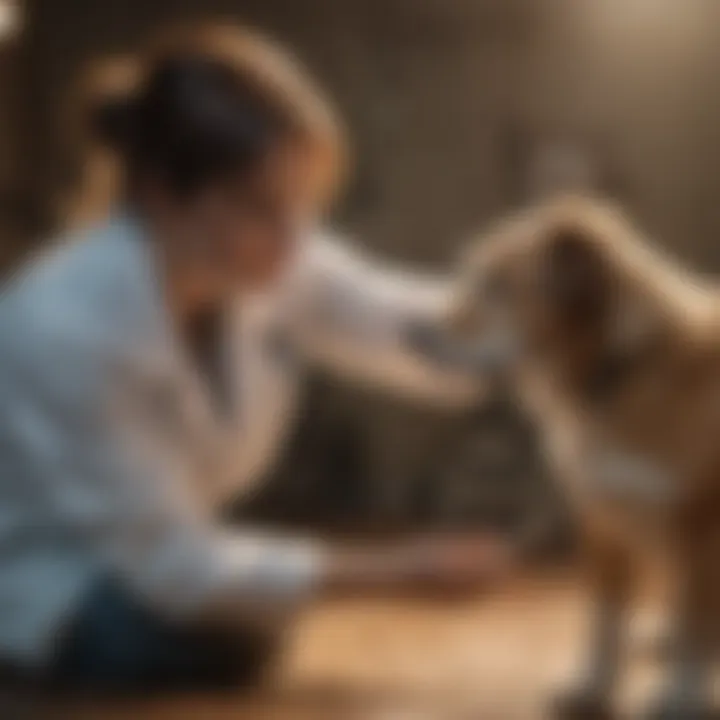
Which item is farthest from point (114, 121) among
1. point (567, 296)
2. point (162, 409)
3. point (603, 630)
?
point (603, 630)

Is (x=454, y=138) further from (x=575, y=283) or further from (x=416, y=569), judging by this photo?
(x=416, y=569)

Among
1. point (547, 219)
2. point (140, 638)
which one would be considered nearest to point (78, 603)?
point (140, 638)

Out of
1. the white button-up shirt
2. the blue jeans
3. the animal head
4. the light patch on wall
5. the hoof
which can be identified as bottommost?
the hoof

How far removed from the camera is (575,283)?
84 cm

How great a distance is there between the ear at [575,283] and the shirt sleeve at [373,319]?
0.07 meters

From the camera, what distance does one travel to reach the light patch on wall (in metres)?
0.84

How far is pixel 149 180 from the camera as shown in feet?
2.71

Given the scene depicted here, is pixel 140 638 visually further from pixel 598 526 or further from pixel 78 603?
pixel 598 526

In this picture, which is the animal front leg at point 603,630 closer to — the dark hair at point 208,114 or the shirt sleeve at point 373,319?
the shirt sleeve at point 373,319

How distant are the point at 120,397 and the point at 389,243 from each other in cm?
18

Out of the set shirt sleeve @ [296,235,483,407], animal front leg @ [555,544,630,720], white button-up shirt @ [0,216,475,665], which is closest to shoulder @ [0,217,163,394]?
white button-up shirt @ [0,216,475,665]

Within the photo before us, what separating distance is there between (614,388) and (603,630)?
143mm

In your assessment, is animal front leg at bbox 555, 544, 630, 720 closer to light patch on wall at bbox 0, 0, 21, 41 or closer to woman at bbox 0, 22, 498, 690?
woman at bbox 0, 22, 498, 690

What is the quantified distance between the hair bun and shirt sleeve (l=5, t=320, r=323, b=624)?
0.40 feet
